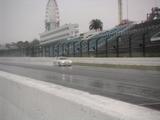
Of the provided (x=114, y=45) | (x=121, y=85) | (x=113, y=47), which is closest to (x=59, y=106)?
(x=121, y=85)

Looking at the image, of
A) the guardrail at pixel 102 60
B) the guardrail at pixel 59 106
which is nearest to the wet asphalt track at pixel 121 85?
the guardrail at pixel 59 106

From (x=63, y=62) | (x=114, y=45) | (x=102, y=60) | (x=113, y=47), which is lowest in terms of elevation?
(x=63, y=62)

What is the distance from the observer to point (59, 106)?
4105 millimetres

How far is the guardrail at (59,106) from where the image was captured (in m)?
3.09

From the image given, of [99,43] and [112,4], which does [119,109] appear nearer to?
[112,4]

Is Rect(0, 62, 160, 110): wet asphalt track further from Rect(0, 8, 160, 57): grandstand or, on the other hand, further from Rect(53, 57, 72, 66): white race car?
Rect(53, 57, 72, 66): white race car

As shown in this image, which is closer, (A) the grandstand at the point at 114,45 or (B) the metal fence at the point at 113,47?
(A) the grandstand at the point at 114,45

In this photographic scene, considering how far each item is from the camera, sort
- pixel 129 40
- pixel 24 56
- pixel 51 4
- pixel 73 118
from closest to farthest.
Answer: pixel 73 118 < pixel 51 4 < pixel 129 40 < pixel 24 56

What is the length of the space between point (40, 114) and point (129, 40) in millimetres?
25863

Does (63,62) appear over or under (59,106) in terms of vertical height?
under

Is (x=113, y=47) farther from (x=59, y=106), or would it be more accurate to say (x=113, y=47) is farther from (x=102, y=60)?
(x=59, y=106)

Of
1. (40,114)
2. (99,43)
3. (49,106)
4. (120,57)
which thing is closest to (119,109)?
(49,106)

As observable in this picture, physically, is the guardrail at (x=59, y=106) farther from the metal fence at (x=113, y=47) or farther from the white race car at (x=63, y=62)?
the white race car at (x=63, y=62)

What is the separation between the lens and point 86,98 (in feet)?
12.8
